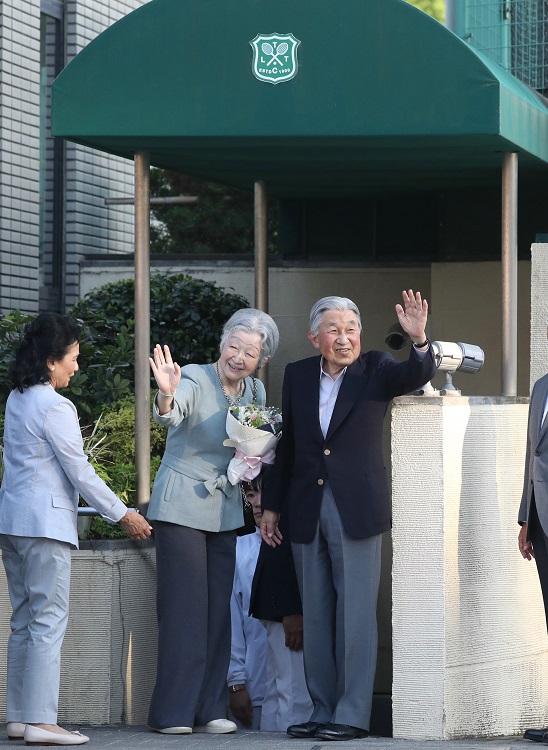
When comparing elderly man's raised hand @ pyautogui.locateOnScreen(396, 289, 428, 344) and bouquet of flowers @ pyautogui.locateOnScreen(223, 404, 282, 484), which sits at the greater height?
elderly man's raised hand @ pyautogui.locateOnScreen(396, 289, 428, 344)

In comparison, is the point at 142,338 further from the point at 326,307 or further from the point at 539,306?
the point at 539,306

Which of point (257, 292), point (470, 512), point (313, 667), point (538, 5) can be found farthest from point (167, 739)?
point (538, 5)

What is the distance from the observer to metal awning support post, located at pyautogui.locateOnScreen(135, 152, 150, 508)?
22.9 ft

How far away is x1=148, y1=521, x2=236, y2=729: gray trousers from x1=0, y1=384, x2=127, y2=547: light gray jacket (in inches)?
20.4

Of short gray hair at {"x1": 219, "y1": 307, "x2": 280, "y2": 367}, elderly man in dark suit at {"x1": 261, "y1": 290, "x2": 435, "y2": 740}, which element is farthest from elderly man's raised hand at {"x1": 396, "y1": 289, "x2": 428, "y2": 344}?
short gray hair at {"x1": 219, "y1": 307, "x2": 280, "y2": 367}

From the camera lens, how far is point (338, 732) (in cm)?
584

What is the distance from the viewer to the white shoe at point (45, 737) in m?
5.72

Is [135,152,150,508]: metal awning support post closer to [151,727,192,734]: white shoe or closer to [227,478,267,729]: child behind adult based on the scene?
[227,478,267,729]: child behind adult

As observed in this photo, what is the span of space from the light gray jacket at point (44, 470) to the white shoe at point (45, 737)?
0.81 m

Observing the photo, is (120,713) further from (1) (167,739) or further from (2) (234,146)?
(2) (234,146)

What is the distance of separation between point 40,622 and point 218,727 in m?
1.06

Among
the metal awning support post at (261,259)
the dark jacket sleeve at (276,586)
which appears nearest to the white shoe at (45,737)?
the dark jacket sleeve at (276,586)

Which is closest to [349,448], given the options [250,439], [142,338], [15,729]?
[250,439]

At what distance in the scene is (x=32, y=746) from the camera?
18.8ft
